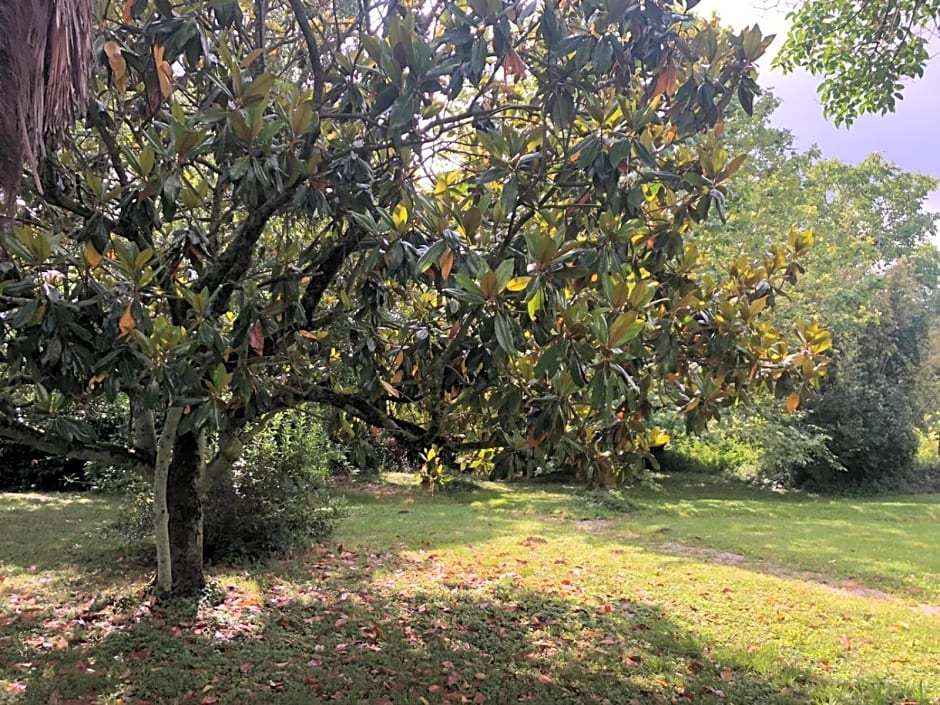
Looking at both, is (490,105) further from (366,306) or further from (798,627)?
(798,627)

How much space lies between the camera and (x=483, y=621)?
545cm

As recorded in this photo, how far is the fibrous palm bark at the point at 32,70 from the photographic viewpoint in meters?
1.71

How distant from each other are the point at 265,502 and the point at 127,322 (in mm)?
4729

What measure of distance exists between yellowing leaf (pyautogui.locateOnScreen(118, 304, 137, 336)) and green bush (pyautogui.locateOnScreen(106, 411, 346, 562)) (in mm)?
3981

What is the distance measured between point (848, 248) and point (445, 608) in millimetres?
16466

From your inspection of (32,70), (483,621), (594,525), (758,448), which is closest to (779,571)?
(594,525)

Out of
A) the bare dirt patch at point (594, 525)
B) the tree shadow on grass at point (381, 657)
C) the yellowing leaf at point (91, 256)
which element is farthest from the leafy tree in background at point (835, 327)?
the yellowing leaf at point (91, 256)

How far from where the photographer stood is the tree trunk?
17.2ft

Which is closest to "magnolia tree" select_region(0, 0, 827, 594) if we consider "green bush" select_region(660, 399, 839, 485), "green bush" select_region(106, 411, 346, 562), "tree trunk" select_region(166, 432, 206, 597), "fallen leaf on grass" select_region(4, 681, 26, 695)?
"tree trunk" select_region(166, 432, 206, 597)

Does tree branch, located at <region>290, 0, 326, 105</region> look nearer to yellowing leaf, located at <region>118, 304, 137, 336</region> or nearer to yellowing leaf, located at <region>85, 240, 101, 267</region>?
yellowing leaf, located at <region>85, 240, 101, 267</region>

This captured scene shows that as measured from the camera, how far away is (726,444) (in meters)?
18.0

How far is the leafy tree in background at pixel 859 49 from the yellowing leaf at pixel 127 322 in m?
5.95

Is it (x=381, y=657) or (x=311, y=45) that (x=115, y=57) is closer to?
(x=311, y=45)

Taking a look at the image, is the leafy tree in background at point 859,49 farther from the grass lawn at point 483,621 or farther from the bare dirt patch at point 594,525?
the bare dirt patch at point 594,525
